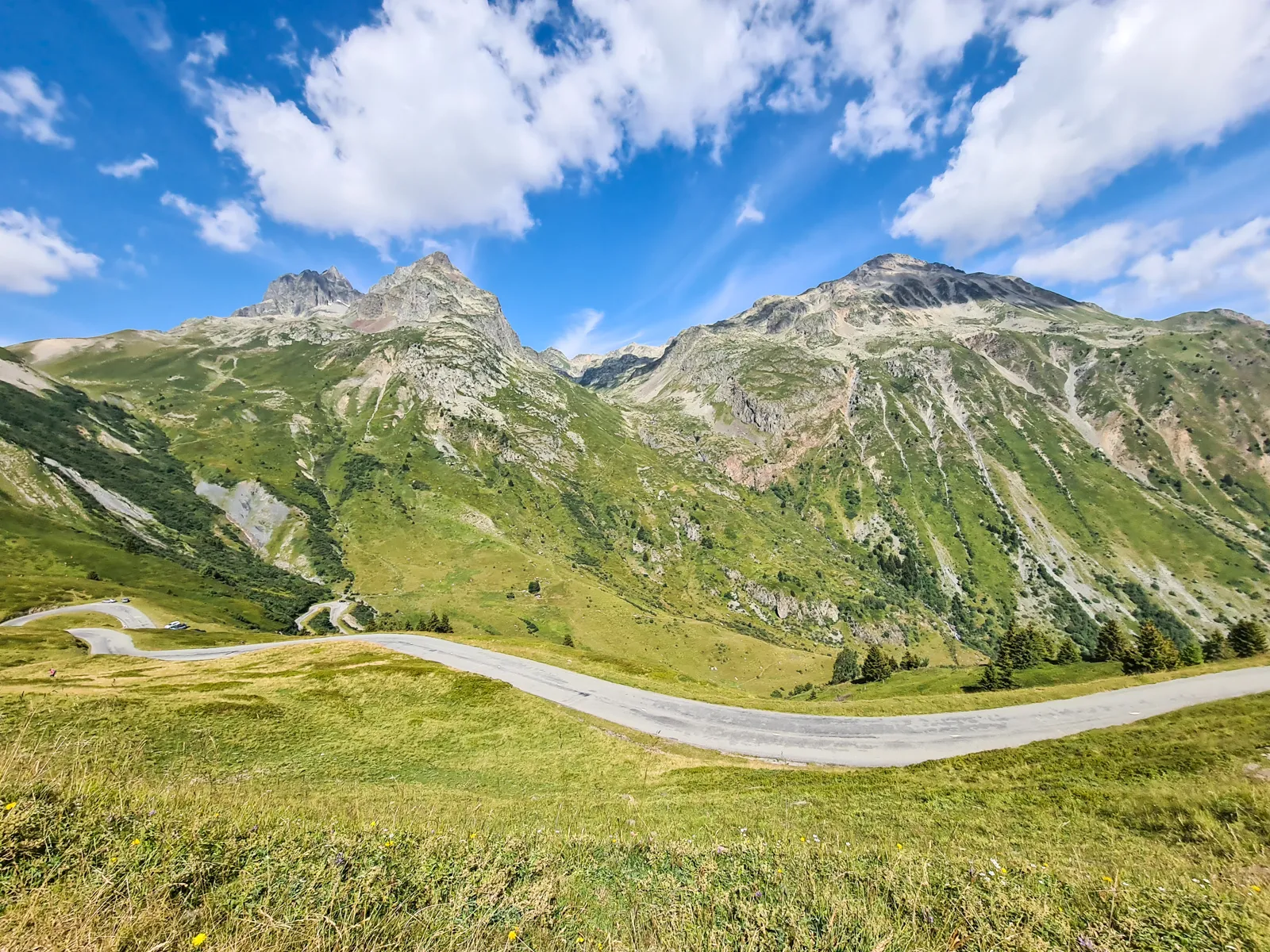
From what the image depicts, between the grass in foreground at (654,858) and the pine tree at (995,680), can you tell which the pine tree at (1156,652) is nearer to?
the pine tree at (995,680)

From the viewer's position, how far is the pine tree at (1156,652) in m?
47.0

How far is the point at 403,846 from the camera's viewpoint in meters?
7.17

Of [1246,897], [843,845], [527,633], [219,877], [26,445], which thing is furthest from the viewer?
[26,445]

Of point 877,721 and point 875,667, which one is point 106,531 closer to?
point 877,721

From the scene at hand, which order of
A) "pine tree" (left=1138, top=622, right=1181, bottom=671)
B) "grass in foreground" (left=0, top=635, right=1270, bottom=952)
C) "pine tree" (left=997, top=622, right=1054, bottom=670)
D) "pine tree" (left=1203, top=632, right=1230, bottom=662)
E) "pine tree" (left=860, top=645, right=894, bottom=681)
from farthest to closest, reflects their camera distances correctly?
"pine tree" (left=860, top=645, right=894, bottom=681) < "pine tree" (left=997, top=622, right=1054, bottom=670) < "pine tree" (left=1203, top=632, right=1230, bottom=662) < "pine tree" (left=1138, top=622, right=1181, bottom=671) < "grass in foreground" (left=0, top=635, right=1270, bottom=952)

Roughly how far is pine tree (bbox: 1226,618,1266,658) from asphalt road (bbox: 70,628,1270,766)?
19116 millimetres

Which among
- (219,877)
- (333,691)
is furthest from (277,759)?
(219,877)

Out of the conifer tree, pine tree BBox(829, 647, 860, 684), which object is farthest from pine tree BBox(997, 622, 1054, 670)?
pine tree BBox(829, 647, 860, 684)

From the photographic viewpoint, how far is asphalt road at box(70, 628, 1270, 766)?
99.3 feet

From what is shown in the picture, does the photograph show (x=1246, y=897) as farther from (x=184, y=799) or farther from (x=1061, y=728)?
(x=1061, y=728)

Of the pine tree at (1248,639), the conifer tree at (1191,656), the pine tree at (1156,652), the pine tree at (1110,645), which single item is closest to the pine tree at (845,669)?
the pine tree at (1110,645)

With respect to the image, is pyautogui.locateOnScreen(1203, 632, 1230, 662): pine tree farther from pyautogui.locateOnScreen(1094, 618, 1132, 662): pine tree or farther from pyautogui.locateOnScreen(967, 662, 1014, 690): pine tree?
pyautogui.locateOnScreen(967, 662, 1014, 690): pine tree

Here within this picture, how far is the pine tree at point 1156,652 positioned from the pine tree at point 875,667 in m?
29.2

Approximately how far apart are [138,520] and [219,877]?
20900 centimetres
